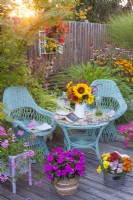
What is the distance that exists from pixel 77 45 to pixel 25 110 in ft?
10.5

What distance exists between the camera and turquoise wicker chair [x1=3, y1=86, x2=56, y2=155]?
3.52 metres

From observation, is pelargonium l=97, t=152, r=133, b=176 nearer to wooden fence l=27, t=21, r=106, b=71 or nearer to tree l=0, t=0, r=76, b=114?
tree l=0, t=0, r=76, b=114

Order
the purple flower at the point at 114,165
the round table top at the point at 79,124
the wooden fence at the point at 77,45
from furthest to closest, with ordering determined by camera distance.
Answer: the wooden fence at the point at 77,45 < the round table top at the point at 79,124 < the purple flower at the point at 114,165

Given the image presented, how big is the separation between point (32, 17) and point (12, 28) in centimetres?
28

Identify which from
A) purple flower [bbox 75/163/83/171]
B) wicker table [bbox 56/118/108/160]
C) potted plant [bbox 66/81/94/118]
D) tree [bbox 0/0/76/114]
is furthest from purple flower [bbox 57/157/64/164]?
tree [bbox 0/0/76/114]

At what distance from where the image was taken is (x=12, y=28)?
11.1 ft

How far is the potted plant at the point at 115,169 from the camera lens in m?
2.87

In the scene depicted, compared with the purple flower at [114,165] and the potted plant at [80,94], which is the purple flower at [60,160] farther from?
the potted plant at [80,94]

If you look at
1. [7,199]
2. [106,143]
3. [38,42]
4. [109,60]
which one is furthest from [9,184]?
[109,60]

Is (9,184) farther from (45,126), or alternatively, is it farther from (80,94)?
(80,94)

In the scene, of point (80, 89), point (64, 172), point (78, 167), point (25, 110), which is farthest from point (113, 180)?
point (25, 110)

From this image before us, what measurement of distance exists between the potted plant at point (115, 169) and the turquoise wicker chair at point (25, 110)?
88 centimetres

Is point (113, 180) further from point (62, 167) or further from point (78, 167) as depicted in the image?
point (62, 167)

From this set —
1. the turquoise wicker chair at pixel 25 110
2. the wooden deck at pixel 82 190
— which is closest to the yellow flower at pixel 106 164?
the wooden deck at pixel 82 190
